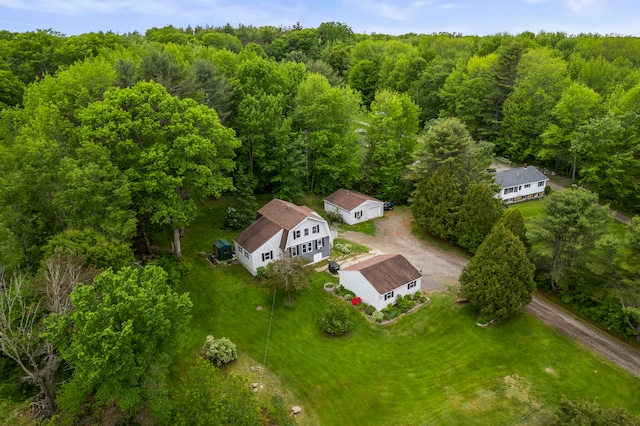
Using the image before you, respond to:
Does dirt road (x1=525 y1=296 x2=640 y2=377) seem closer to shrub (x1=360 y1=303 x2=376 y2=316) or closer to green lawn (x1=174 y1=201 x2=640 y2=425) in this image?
green lawn (x1=174 y1=201 x2=640 y2=425)

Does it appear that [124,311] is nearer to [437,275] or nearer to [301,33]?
[437,275]

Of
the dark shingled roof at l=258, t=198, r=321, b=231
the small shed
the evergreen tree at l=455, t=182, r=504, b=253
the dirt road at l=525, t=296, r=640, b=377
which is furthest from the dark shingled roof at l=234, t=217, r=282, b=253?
the dirt road at l=525, t=296, r=640, b=377

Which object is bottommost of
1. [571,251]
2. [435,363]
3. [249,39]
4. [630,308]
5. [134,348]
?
[435,363]

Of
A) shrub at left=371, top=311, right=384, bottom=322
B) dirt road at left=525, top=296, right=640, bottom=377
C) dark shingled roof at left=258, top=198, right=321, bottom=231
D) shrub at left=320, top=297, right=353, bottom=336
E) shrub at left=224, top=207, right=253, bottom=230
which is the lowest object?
dirt road at left=525, top=296, right=640, bottom=377

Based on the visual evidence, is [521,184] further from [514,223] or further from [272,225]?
[272,225]

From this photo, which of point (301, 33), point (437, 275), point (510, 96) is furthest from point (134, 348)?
point (301, 33)

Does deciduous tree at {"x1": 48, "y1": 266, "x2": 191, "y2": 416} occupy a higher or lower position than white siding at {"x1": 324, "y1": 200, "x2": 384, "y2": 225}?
higher

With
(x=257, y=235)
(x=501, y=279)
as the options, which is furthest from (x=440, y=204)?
(x=257, y=235)
